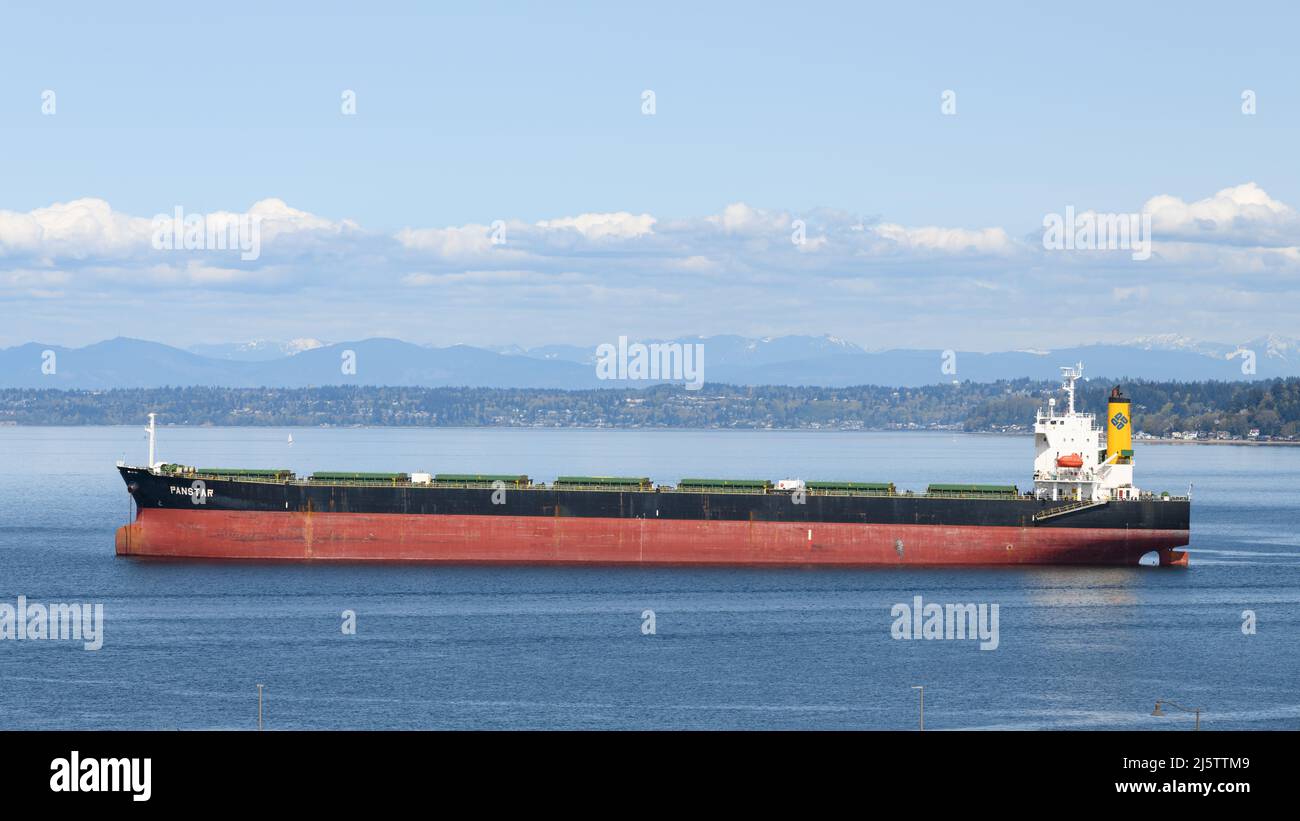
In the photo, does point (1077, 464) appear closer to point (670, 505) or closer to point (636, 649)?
point (670, 505)

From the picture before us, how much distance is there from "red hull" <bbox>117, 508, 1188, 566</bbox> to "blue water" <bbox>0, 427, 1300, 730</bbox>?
1169mm

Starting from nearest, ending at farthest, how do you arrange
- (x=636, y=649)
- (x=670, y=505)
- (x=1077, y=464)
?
(x=636, y=649)
(x=670, y=505)
(x=1077, y=464)

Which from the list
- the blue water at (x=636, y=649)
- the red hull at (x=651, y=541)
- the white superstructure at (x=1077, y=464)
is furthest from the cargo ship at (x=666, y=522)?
the blue water at (x=636, y=649)

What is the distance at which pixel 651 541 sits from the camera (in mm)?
58438

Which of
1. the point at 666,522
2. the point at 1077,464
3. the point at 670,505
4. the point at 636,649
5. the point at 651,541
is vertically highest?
the point at 1077,464

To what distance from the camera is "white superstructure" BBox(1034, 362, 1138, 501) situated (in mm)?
59219

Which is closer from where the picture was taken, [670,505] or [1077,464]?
[670,505]

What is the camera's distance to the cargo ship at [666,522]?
57.8 meters

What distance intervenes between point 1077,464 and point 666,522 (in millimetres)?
16765

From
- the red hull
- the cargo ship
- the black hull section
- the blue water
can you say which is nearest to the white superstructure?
the cargo ship

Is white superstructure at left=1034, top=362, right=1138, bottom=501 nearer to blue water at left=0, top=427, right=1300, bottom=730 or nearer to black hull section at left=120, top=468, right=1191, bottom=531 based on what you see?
black hull section at left=120, top=468, right=1191, bottom=531

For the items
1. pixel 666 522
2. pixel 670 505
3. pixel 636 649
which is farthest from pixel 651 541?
pixel 636 649

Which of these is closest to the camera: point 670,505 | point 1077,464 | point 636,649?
point 636,649
